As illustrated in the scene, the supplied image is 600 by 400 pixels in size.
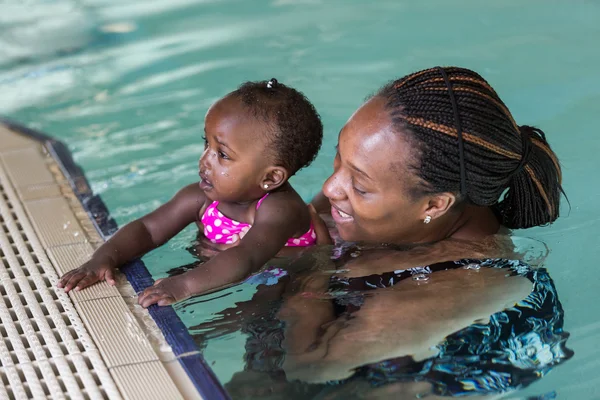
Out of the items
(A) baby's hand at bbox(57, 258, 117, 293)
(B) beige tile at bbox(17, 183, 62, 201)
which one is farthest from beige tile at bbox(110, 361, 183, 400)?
(B) beige tile at bbox(17, 183, 62, 201)

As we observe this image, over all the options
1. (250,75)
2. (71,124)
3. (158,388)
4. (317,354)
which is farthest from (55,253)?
(250,75)

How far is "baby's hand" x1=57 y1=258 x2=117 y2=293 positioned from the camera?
10.6 feet

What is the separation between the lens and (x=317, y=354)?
9.03 ft

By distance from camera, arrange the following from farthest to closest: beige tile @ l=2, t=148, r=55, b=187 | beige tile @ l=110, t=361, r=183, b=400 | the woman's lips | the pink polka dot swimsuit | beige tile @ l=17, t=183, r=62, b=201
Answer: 1. beige tile @ l=2, t=148, r=55, b=187
2. beige tile @ l=17, t=183, r=62, b=201
3. the pink polka dot swimsuit
4. the woman's lips
5. beige tile @ l=110, t=361, r=183, b=400

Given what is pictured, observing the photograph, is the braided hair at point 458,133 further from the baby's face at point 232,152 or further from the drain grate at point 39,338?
the drain grate at point 39,338

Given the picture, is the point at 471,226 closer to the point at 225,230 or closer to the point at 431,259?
the point at 431,259

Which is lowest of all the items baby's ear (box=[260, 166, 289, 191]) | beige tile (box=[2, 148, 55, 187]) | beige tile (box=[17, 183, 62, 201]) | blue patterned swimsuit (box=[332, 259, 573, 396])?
blue patterned swimsuit (box=[332, 259, 573, 396])

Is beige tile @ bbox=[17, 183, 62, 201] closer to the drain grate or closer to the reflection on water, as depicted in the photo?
the drain grate

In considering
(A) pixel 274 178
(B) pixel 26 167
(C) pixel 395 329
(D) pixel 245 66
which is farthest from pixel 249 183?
(D) pixel 245 66

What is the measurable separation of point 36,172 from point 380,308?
2213 millimetres

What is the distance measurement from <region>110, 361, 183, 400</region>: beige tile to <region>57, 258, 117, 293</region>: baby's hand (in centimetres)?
58

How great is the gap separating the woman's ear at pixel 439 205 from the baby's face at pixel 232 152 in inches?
29.2

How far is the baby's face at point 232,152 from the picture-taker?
10.8 ft

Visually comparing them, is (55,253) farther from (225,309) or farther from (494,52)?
(494,52)
